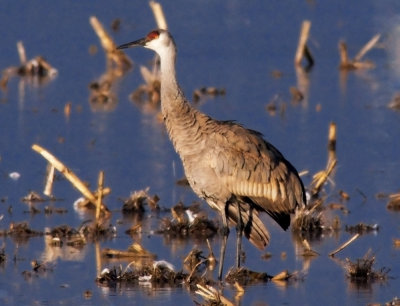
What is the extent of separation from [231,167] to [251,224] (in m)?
0.63

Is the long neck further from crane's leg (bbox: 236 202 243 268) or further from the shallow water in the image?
the shallow water

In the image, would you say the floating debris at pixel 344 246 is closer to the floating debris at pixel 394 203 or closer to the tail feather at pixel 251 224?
the tail feather at pixel 251 224

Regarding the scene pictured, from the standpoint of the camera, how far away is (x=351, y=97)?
2109 centimetres

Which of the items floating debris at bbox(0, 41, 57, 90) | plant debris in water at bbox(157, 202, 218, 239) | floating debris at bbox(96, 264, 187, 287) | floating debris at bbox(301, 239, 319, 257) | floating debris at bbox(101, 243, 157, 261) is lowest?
floating debris at bbox(96, 264, 187, 287)

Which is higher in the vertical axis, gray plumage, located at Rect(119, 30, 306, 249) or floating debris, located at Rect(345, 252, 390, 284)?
gray plumage, located at Rect(119, 30, 306, 249)

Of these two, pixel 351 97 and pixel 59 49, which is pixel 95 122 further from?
→ pixel 59 49

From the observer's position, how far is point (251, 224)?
10766 millimetres

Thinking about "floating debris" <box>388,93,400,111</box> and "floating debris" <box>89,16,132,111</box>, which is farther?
"floating debris" <box>89,16,132,111</box>

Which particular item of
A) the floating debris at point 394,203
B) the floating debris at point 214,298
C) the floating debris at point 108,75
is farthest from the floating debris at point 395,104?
the floating debris at point 214,298

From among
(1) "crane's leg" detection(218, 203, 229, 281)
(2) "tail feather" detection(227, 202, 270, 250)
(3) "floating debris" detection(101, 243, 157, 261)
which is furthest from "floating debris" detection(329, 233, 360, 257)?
(3) "floating debris" detection(101, 243, 157, 261)

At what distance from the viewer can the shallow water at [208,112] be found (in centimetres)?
1010

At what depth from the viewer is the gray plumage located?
1035 centimetres

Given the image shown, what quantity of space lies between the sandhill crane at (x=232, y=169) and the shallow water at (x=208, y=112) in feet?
1.45

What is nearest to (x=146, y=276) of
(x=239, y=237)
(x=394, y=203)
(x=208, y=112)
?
(x=239, y=237)
